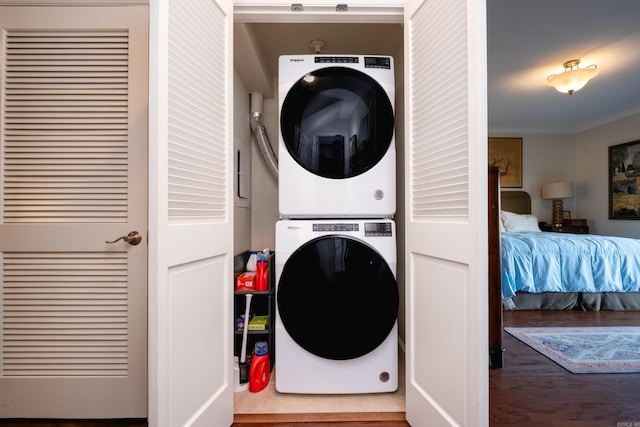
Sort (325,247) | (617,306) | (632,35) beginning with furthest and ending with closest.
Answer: (617,306)
(632,35)
(325,247)

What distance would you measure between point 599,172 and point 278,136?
574 cm

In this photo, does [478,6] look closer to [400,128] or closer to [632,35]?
[400,128]

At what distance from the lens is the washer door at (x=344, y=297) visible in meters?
1.52

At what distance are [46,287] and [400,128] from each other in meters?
2.18

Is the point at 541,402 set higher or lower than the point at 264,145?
lower

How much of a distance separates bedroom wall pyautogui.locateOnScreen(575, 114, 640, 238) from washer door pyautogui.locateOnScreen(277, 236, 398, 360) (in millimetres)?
5168

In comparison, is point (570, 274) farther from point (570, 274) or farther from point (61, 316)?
point (61, 316)

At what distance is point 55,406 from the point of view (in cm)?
141

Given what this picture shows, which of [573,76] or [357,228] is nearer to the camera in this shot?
[357,228]

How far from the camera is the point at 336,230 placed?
1555 mm

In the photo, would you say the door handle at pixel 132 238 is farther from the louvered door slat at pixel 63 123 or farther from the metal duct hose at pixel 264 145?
the metal duct hose at pixel 264 145

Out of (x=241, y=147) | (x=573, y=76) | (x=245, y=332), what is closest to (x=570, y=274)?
(x=573, y=76)

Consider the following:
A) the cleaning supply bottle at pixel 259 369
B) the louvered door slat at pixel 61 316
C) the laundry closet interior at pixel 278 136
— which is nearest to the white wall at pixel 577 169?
the laundry closet interior at pixel 278 136

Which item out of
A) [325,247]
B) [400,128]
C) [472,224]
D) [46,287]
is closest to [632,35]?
[400,128]
